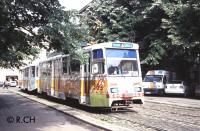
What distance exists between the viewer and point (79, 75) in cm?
2056

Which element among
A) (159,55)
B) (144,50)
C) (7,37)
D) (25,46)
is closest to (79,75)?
(25,46)

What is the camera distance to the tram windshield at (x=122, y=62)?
18359 millimetres

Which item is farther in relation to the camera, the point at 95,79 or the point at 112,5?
the point at 112,5

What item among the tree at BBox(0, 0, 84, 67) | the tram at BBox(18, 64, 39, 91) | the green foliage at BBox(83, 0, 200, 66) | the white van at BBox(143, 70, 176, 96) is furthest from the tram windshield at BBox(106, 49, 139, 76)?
the white van at BBox(143, 70, 176, 96)

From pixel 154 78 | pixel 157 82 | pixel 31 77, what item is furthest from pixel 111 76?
pixel 31 77

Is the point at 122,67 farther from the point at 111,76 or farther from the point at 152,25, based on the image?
the point at 152,25

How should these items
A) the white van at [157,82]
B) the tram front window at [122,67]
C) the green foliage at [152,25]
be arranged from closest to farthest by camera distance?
the tram front window at [122,67] < the green foliage at [152,25] < the white van at [157,82]

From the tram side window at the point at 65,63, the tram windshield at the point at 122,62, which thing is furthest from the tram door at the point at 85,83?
the tram side window at the point at 65,63

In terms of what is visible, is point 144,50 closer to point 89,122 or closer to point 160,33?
point 160,33

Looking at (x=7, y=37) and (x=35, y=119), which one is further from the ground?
(x=7, y=37)

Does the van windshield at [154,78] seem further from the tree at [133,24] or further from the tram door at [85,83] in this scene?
the tram door at [85,83]

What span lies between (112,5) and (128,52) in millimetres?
25811

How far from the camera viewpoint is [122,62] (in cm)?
1853

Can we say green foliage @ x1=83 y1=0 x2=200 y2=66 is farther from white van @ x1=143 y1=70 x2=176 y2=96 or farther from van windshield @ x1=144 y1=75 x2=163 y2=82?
van windshield @ x1=144 y1=75 x2=163 y2=82
